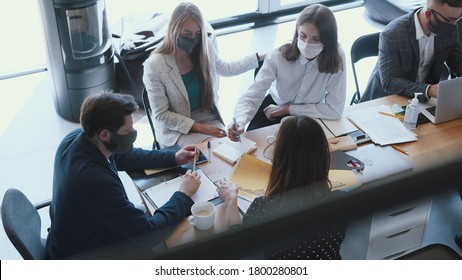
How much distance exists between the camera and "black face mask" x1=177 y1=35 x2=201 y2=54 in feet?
9.22

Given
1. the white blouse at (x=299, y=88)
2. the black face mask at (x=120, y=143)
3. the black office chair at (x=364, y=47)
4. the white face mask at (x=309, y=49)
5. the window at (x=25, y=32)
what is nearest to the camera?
the black face mask at (x=120, y=143)

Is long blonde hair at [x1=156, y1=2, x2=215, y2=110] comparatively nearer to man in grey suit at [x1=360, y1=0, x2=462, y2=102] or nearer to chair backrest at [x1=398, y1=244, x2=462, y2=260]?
man in grey suit at [x1=360, y1=0, x2=462, y2=102]

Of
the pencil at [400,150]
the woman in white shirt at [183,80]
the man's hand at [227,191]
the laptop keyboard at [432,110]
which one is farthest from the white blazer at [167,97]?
the laptop keyboard at [432,110]

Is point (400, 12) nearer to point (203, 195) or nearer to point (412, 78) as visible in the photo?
point (412, 78)

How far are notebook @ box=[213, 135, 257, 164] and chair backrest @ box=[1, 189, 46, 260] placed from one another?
2.86 ft

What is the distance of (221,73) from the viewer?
318 cm

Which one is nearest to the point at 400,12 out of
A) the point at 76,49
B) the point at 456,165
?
the point at 76,49

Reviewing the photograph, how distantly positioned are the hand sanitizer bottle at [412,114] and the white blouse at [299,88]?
0.34 meters

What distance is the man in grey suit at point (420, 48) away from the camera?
287 cm

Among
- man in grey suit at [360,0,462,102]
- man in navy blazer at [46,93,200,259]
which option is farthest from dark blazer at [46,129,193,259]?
man in grey suit at [360,0,462,102]

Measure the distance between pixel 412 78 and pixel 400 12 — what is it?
218 cm

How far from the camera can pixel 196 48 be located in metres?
2.86

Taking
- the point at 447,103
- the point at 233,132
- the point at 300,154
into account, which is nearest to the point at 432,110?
the point at 447,103

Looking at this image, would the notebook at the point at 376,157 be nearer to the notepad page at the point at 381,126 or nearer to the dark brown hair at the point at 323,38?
the notepad page at the point at 381,126
